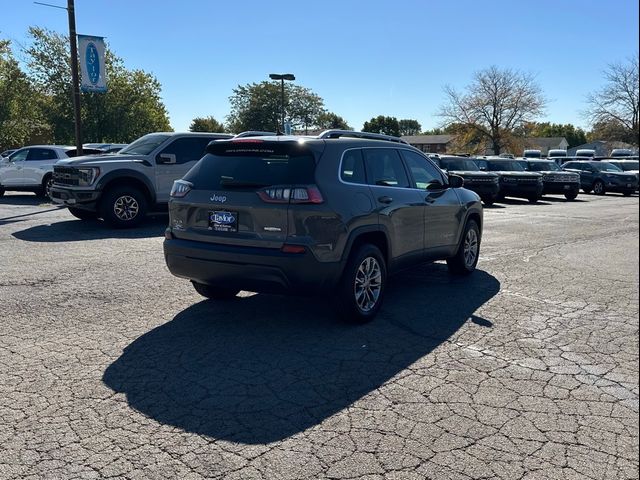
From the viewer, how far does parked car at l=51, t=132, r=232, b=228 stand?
11.4 m

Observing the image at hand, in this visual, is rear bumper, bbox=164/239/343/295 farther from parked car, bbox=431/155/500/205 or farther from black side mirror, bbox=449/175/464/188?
parked car, bbox=431/155/500/205

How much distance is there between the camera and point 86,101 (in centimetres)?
3947

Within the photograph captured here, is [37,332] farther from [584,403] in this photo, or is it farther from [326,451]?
[584,403]

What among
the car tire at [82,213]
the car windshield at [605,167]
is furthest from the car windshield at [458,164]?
the car tire at [82,213]

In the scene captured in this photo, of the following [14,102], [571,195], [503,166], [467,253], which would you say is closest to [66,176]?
[467,253]

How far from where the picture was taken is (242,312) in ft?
19.2

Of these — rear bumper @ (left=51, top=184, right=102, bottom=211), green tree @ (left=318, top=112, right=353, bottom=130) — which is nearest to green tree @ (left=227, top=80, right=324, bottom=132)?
green tree @ (left=318, top=112, right=353, bottom=130)

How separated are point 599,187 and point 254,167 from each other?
27.1 meters

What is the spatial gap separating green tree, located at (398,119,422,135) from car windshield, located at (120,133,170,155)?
128m

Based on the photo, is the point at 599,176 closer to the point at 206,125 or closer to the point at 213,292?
the point at 213,292

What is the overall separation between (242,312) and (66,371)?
195 cm

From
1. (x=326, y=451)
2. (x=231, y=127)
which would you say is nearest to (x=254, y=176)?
(x=326, y=451)

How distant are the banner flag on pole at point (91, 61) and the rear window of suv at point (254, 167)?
14.5 meters

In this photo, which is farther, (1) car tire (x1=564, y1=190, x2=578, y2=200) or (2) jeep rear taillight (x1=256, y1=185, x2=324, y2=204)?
(1) car tire (x1=564, y1=190, x2=578, y2=200)
